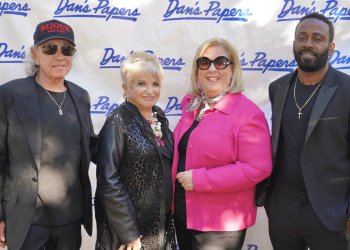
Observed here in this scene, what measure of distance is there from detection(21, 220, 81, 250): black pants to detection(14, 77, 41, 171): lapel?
398mm

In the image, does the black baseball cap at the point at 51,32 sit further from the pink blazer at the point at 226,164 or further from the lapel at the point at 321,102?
the lapel at the point at 321,102

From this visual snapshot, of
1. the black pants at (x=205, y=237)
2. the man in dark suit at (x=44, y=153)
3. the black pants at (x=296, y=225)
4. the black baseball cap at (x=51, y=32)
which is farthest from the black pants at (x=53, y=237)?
the black pants at (x=296, y=225)

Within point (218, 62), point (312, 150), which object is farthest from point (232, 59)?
point (312, 150)

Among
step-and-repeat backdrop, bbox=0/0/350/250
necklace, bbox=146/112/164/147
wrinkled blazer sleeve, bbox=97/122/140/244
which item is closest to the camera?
wrinkled blazer sleeve, bbox=97/122/140/244

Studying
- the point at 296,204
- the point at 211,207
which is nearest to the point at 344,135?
the point at 296,204

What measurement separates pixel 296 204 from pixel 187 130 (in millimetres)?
873

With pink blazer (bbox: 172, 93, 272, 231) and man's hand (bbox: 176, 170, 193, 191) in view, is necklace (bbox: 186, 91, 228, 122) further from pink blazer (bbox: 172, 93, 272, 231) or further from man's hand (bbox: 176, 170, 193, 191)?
man's hand (bbox: 176, 170, 193, 191)

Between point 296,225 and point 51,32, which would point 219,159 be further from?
point 51,32

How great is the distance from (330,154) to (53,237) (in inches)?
71.4

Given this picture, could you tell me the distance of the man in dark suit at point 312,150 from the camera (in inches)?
106

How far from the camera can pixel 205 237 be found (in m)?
2.83

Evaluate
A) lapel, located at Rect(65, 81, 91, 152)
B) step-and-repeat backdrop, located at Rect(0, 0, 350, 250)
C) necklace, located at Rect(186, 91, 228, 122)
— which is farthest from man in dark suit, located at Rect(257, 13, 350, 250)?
lapel, located at Rect(65, 81, 91, 152)

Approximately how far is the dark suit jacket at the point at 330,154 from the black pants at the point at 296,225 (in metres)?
0.08

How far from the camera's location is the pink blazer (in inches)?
107
